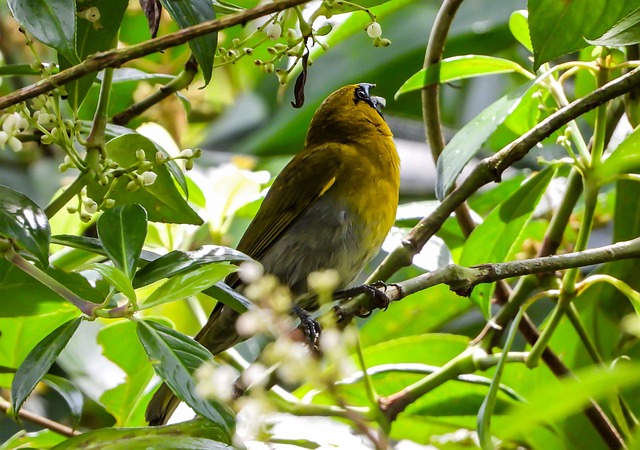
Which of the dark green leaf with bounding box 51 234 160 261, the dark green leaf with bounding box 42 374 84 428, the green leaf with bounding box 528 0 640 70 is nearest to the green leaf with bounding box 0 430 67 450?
the dark green leaf with bounding box 42 374 84 428

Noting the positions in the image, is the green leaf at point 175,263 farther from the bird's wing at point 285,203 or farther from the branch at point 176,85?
the bird's wing at point 285,203

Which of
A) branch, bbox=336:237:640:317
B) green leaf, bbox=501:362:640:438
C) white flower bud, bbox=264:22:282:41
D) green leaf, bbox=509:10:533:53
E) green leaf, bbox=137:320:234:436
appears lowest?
branch, bbox=336:237:640:317

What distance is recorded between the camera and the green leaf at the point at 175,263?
124 centimetres

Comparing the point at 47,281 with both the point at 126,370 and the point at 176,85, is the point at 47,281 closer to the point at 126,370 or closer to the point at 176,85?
the point at 176,85

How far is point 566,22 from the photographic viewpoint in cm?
133

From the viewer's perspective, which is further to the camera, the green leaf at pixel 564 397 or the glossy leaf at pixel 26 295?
the glossy leaf at pixel 26 295

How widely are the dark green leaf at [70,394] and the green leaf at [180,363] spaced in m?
0.46

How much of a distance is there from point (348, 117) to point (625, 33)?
5.59 feet

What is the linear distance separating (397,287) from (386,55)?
8.04ft

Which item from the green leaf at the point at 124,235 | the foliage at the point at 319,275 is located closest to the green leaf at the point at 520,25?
the foliage at the point at 319,275

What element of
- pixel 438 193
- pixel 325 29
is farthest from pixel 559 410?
pixel 438 193

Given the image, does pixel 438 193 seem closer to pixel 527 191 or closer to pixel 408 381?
pixel 527 191

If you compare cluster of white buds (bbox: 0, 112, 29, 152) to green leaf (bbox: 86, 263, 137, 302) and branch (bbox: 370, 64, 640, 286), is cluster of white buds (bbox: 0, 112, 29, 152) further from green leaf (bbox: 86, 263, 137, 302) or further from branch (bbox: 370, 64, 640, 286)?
branch (bbox: 370, 64, 640, 286)

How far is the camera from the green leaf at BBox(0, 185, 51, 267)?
1179mm
